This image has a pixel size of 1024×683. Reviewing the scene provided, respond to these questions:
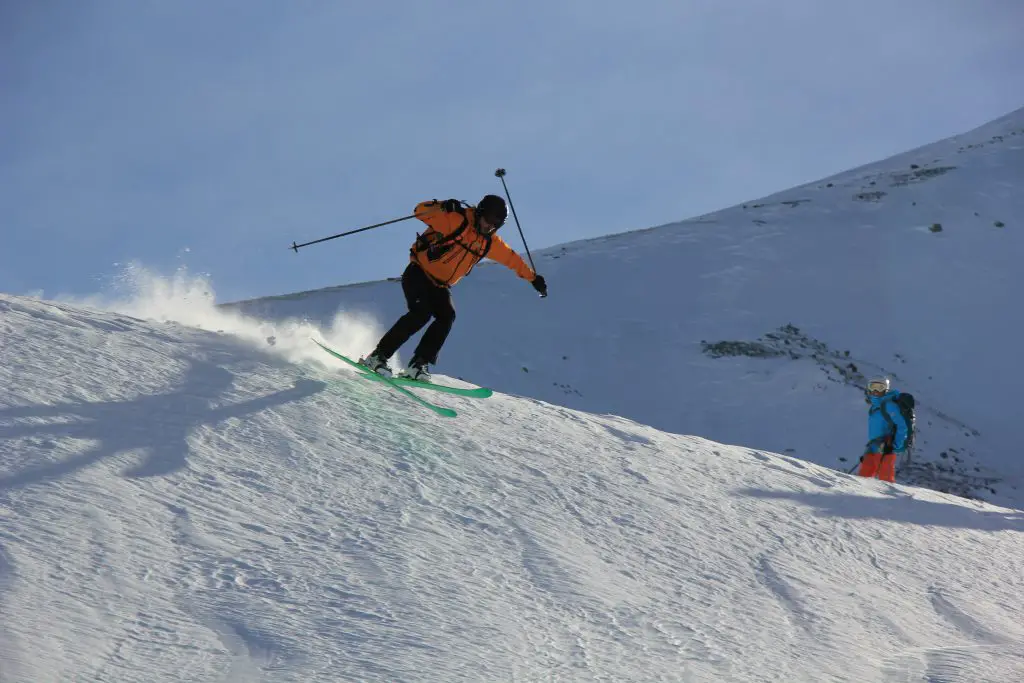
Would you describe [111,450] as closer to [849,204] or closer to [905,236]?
[905,236]

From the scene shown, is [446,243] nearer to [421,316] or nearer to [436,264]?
[436,264]

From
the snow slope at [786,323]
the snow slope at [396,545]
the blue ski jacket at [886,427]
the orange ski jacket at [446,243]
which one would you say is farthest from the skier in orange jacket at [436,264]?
the snow slope at [786,323]

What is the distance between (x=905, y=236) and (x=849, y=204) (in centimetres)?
369

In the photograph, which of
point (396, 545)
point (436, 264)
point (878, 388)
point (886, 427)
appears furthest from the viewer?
point (878, 388)

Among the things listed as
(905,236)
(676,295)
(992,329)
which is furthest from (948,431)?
(905,236)

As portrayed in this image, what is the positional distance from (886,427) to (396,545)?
9.01 m

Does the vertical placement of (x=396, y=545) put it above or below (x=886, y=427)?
below

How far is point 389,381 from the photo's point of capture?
7.67 metres

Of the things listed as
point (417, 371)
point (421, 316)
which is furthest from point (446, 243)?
point (417, 371)

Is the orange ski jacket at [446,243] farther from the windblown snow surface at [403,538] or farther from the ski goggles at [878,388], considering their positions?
the ski goggles at [878,388]

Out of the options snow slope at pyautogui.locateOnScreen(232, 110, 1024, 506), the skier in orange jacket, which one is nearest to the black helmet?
the skier in orange jacket

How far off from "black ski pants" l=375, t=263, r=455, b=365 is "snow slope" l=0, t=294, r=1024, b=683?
0.51m

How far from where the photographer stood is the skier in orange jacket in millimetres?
7902

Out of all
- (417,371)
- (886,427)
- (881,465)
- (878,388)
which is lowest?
(881,465)
